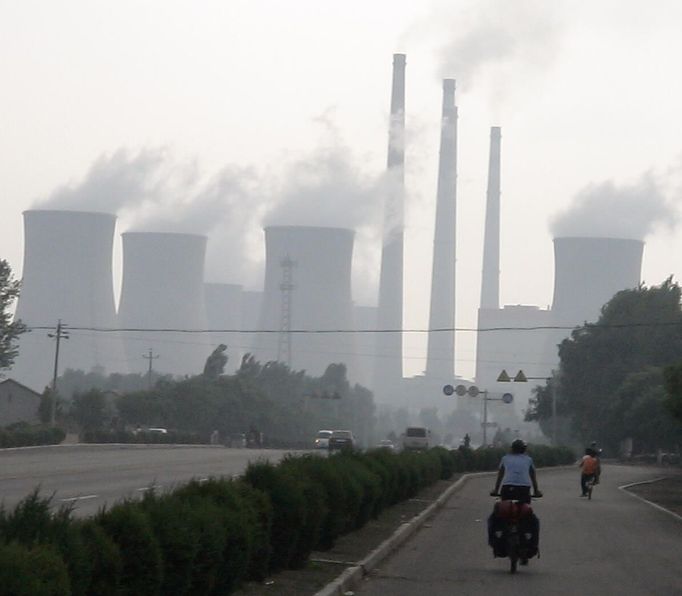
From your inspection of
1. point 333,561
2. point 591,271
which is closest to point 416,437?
point 591,271

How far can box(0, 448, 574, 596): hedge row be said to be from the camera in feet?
21.3

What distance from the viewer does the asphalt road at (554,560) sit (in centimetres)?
1209

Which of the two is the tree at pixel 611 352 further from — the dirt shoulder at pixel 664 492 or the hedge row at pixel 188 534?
the hedge row at pixel 188 534

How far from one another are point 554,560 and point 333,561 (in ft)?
9.68

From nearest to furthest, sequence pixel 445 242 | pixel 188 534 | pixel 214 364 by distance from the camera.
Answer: pixel 188 534 < pixel 214 364 < pixel 445 242

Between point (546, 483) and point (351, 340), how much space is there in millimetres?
76199

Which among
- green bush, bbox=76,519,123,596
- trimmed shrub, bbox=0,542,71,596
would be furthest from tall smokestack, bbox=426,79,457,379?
trimmed shrub, bbox=0,542,71,596

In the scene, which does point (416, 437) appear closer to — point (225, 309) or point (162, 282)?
point (162, 282)

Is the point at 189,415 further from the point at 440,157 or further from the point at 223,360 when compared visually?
the point at 440,157

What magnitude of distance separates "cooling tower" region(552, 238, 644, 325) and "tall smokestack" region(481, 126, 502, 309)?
70752 millimetres

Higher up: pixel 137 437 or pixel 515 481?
pixel 137 437

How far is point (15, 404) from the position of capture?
240ft

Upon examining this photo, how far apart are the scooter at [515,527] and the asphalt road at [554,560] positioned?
0.61ft

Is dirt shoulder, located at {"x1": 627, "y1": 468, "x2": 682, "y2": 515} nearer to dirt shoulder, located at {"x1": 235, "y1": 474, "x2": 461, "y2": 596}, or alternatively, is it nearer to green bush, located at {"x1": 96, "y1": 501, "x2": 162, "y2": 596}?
dirt shoulder, located at {"x1": 235, "y1": 474, "x2": 461, "y2": 596}
